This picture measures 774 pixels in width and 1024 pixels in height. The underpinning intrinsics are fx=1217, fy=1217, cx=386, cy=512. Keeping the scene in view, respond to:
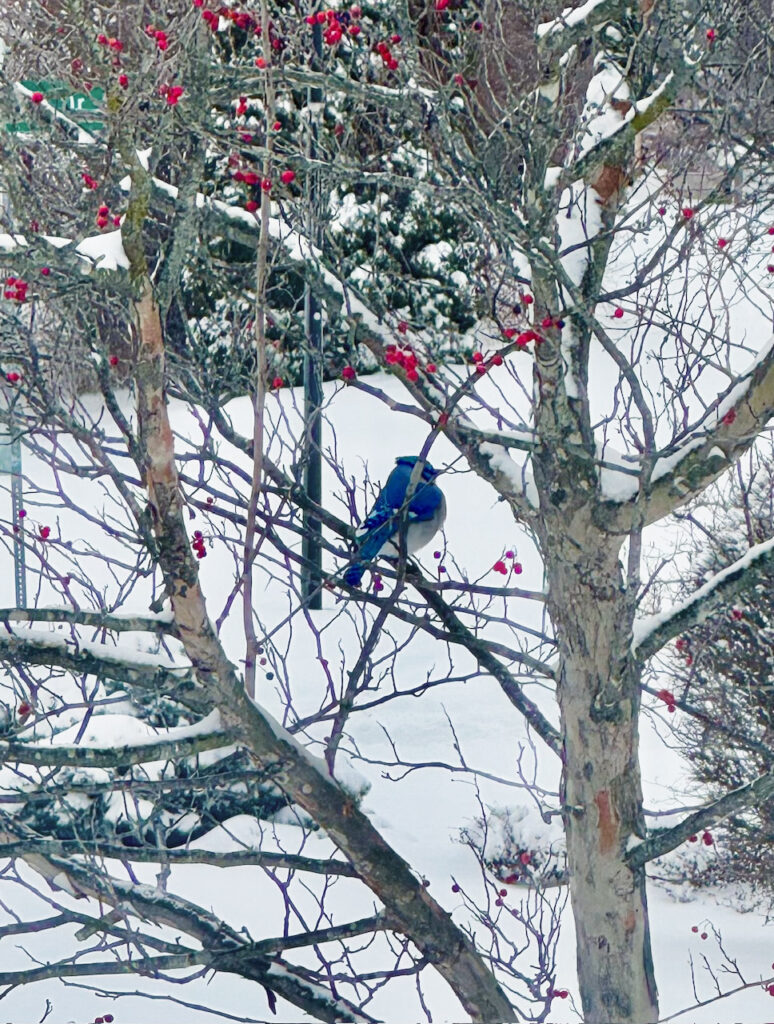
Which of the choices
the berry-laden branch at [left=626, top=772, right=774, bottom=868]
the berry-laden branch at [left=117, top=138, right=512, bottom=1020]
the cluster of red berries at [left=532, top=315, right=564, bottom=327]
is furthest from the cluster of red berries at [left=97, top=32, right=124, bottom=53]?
the berry-laden branch at [left=626, top=772, right=774, bottom=868]

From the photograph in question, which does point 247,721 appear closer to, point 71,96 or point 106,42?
point 106,42

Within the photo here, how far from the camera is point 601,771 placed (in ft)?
12.2

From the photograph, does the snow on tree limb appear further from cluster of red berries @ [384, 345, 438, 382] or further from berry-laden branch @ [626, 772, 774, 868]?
cluster of red berries @ [384, 345, 438, 382]

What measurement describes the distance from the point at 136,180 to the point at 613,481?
1.72 metres

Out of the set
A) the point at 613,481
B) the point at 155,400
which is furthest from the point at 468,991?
the point at 155,400

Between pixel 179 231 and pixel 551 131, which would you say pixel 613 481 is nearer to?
pixel 551 131

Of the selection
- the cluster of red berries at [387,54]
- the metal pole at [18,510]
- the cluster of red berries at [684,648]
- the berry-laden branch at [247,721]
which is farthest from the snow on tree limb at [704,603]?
the metal pole at [18,510]

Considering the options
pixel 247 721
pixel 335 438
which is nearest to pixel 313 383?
pixel 335 438

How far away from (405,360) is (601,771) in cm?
138

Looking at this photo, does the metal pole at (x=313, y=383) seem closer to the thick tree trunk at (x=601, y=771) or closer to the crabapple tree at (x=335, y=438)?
the crabapple tree at (x=335, y=438)

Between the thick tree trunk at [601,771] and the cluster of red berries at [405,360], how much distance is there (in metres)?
0.65

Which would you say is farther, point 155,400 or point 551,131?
point 551,131

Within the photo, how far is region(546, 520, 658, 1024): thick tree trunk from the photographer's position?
3.64 m

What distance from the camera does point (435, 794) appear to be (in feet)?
28.1
